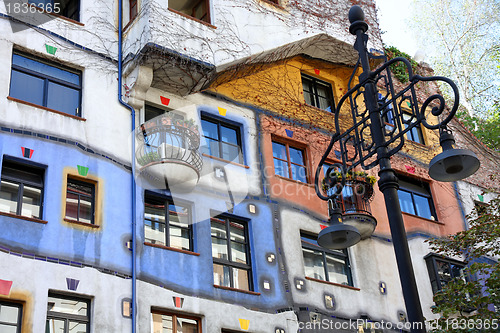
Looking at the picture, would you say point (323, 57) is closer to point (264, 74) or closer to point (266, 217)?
point (264, 74)

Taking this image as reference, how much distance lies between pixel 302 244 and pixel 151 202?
364 centimetres

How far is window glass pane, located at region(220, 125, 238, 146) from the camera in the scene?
15805 millimetres

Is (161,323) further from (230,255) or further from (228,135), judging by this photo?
(228,135)

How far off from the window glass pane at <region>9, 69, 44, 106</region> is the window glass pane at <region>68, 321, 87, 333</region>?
4396mm

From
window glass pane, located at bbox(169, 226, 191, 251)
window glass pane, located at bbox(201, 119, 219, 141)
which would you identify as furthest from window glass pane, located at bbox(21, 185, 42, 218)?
window glass pane, located at bbox(201, 119, 219, 141)

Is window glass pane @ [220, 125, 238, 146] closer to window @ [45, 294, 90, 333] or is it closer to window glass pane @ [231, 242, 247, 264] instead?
Result: window glass pane @ [231, 242, 247, 264]

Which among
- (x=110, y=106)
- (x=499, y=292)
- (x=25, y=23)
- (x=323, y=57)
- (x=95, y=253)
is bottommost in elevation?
(x=499, y=292)

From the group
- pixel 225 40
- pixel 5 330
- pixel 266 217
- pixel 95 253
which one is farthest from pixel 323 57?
pixel 5 330

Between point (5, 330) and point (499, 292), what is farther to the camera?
point (499, 292)

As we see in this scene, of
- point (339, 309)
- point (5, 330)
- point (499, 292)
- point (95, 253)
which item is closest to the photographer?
point (5, 330)

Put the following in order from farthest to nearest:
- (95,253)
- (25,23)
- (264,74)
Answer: (264,74)
(25,23)
(95,253)

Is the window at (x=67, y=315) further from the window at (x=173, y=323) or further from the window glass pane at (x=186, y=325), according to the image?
the window glass pane at (x=186, y=325)

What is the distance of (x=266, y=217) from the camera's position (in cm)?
1499

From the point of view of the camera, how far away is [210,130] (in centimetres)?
1562
